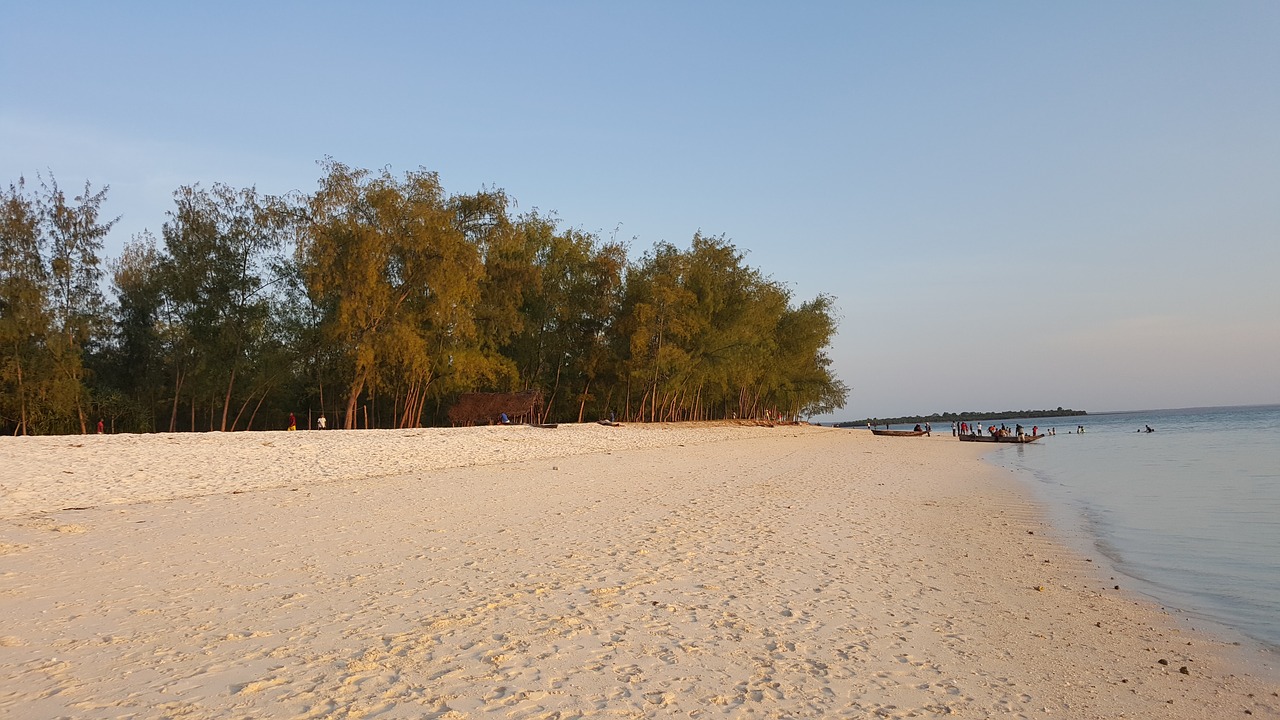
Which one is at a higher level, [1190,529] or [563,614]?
[563,614]

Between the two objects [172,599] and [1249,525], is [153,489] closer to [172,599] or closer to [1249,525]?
[172,599]

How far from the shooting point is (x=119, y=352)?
38.7 metres

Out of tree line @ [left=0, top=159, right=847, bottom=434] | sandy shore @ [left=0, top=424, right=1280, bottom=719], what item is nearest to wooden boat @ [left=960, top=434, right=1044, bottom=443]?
tree line @ [left=0, top=159, right=847, bottom=434]

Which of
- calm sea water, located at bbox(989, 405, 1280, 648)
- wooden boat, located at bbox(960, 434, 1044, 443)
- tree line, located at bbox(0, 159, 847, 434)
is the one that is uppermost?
tree line, located at bbox(0, 159, 847, 434)

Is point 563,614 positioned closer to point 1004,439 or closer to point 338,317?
point 338,317

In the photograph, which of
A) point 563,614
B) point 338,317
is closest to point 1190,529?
point 563,614

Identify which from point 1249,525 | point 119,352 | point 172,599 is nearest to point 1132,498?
point 1249,525

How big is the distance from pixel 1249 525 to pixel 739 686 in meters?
13.8

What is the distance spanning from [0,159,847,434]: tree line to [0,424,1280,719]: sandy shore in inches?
755

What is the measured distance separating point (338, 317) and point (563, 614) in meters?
31.3

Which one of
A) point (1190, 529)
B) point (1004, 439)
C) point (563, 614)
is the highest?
point (1004, 439)

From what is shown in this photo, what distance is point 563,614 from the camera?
6602mm

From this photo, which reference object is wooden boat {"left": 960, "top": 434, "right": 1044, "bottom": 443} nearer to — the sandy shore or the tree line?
the tree line

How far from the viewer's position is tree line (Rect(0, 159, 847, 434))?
2997 cm
